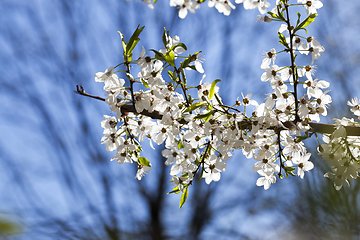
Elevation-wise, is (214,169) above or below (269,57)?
below

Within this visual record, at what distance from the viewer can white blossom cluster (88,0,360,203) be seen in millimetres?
536

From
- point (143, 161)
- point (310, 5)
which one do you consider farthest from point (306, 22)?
point (143, 161)

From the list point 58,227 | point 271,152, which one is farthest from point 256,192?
point 271,152

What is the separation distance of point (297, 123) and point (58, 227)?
2.64 m

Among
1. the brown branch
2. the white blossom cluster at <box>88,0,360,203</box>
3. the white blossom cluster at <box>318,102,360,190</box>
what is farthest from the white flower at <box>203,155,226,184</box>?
the white blossom cluster at <box>318,102,360,190</box>

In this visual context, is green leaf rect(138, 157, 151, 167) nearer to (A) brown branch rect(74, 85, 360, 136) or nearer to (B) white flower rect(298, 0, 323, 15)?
(A) brown branch rect(74, 85, 360, 136)

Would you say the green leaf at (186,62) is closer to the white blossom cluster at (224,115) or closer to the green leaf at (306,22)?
the white blossom cluster at (224,115)

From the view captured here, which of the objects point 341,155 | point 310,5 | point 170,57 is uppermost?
point 310,5

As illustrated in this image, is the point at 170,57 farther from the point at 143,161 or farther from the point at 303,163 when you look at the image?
the point at 303,163

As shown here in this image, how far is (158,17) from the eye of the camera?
338 cm

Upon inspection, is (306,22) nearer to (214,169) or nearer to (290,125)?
(290,125)

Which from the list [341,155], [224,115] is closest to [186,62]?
[224,115]

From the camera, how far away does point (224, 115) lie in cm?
57

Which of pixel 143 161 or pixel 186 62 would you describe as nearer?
→ pixel 186 62
